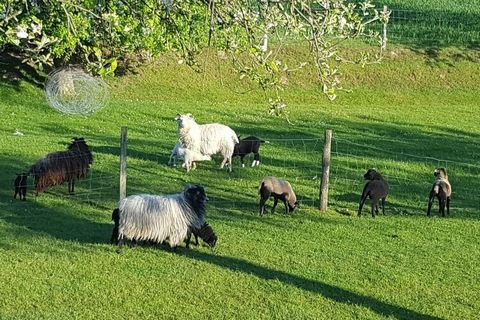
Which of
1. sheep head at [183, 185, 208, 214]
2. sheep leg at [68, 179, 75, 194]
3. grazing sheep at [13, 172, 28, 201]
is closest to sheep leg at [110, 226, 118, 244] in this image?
sheep head at [183, 185, 208, 214]

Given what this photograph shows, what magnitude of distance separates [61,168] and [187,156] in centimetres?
334

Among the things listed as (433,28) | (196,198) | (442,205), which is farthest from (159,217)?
(433,28)

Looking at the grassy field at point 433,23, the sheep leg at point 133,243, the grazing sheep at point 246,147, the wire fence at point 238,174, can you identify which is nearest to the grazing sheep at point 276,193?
the wire fence at point 238,174

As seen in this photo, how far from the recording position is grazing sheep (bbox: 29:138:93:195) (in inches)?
596

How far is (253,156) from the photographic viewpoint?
20.0m

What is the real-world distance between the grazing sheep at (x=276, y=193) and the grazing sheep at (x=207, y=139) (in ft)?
12.5

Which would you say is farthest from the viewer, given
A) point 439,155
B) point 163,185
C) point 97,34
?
point 439,155

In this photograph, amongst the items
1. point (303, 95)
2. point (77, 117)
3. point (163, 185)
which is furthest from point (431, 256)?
point (303, 95)

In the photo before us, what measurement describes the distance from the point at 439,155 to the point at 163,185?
8617 mm

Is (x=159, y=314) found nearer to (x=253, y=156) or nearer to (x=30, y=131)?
(x=253, y=156)

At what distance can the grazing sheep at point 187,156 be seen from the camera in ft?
59.2

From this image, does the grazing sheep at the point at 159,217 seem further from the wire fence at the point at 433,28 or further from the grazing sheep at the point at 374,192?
the wire fence at the point at 433,28

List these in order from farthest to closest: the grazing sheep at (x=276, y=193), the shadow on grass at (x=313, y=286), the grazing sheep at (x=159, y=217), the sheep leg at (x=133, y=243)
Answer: the grazing sheep at (x=276, y=193), the sheep leg at (x=133, y=243), the grazing sheep at (x=159, y=217), the shadow on grass at (x=313, y=286)

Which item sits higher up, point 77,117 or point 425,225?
point 77,117
